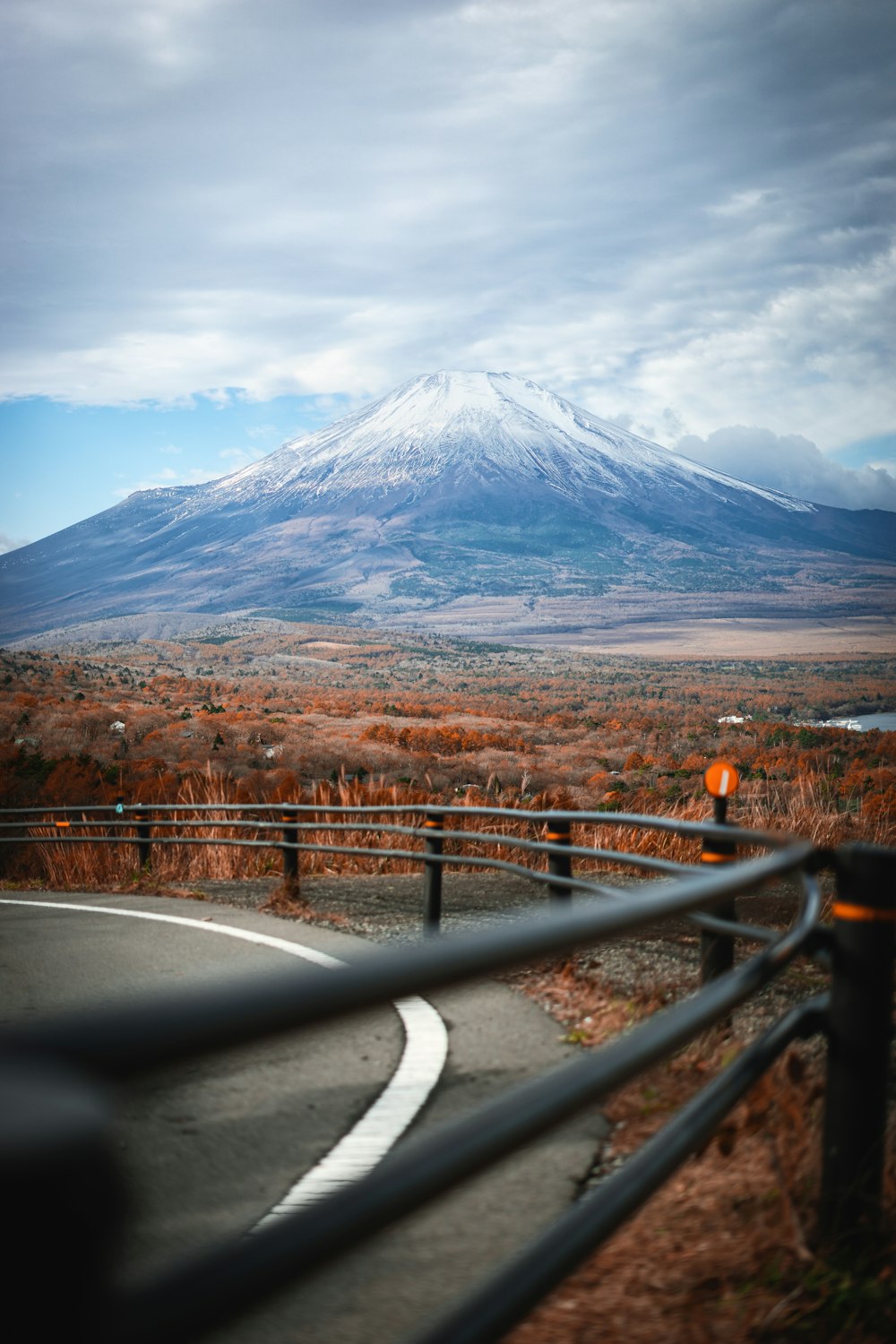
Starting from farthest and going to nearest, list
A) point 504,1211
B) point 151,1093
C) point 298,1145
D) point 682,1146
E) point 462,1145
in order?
1. point 151,1093
2. point 298,1145
3. point 504,1211
4. point 682,1146
5. point 462,1145

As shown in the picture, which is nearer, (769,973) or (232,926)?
(769,973)

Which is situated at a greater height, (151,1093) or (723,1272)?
(723,1272)

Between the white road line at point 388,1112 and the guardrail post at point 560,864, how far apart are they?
1072mm

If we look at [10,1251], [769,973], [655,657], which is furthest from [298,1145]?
[655,657]

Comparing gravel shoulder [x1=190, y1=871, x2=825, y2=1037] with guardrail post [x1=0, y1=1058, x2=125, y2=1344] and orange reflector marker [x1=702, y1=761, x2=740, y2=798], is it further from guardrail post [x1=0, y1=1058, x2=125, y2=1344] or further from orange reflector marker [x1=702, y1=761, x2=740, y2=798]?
guardrail post [x1=0, y1=1058, x2=125, y2=1344]

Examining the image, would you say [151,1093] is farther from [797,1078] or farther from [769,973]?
[769,973]

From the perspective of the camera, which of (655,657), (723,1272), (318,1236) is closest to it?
(318,1236)

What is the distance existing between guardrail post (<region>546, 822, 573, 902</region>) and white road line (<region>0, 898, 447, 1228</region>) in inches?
42.2

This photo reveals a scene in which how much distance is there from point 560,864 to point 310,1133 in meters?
2.86

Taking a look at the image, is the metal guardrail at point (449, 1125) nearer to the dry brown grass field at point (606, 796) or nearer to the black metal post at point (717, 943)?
the dry brown grass field at point (606, 796)

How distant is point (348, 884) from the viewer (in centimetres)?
1132

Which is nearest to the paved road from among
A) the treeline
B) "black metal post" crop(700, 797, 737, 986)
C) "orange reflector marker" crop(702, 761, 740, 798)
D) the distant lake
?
"black metal post" crop(700, 797, 737, 986)

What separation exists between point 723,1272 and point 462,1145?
1.66 m

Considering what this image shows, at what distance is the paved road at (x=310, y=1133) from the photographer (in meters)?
2.91
